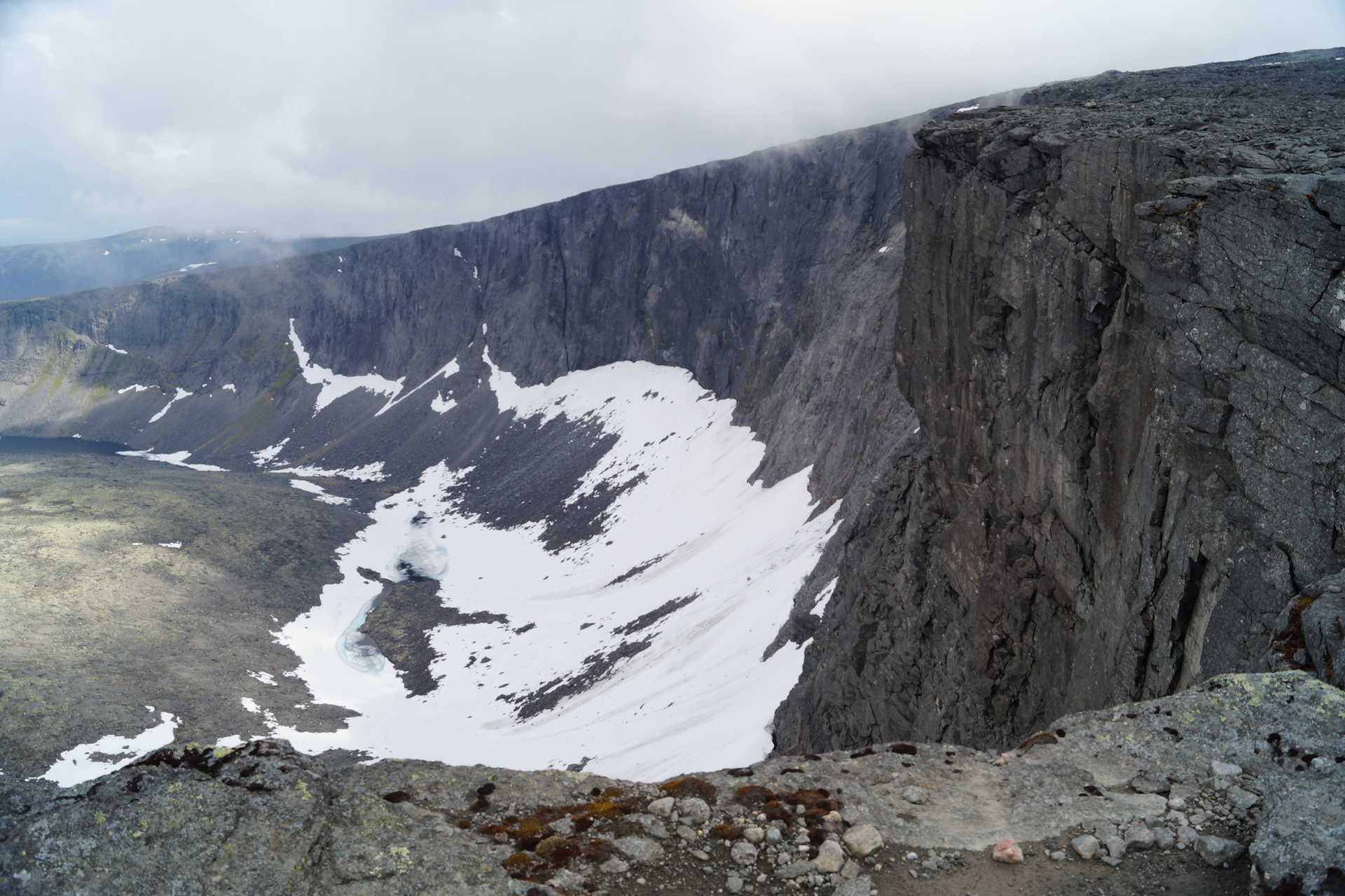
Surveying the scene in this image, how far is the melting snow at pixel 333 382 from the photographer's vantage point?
5399 inches

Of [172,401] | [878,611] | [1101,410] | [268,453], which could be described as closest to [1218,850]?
[1101,410]

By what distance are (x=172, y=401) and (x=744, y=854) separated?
195158 millimetres

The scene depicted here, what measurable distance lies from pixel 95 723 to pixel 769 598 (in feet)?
121

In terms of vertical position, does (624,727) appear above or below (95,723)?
below

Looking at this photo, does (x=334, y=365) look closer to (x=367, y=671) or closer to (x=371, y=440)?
(x=371, y=440)

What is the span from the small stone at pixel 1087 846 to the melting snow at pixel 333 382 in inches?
5474

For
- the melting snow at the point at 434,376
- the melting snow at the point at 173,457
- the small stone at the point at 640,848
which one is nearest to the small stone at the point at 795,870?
the small stone at the point at 640,848

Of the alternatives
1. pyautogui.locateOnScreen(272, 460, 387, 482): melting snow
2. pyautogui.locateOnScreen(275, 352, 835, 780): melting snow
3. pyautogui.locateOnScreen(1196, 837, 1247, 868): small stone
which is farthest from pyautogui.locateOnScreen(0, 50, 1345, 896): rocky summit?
pyautogui.locateOnScreen(272, 460, 387, 482): melting snow

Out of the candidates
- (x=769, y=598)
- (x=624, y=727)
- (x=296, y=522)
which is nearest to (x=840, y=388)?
(x=769, y=598)

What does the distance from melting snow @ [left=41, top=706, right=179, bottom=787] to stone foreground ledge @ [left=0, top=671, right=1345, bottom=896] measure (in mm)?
34023

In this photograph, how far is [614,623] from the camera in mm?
52438

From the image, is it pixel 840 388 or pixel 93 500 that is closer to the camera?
pixel 840 388

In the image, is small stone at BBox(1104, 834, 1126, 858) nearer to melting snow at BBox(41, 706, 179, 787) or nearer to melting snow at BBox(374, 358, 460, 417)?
melting snow at BBox(41, 706, 179, 787)

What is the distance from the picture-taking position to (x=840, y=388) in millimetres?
58719
